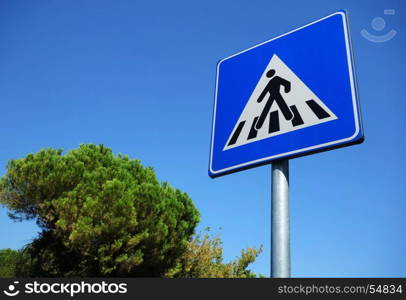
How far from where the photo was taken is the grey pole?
1.44 meters

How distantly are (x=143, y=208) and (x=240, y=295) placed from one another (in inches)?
394

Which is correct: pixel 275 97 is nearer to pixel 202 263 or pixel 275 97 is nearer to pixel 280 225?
pixel 280 225

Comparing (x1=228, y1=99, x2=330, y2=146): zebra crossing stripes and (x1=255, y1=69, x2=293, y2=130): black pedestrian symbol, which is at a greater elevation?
(x1=255, y1=69, x2=293, y2=130): black pedestrian symbol

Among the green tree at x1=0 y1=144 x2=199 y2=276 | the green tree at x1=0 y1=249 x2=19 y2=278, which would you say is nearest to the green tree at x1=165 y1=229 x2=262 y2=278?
the green tree at x1=0 y1=144 x2=199 y2=276

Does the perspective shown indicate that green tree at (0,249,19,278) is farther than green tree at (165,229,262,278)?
Yes

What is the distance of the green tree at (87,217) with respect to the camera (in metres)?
12.6

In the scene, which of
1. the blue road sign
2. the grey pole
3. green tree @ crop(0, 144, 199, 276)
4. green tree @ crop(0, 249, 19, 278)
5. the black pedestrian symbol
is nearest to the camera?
the grey pole

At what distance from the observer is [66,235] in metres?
13.1

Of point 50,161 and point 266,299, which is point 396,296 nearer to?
point 266,299

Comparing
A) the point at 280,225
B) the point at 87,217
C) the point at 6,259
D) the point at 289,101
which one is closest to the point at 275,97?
the point at 289,101

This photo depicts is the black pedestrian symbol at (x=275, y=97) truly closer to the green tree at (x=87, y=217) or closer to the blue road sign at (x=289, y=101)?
the blue road sign at (x=289, y=101)

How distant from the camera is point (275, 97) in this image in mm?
1893

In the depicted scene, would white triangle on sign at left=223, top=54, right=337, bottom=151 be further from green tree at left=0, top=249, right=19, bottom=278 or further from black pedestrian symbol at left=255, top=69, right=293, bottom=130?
green tree at left=0, top=249, right=19, bottom=278

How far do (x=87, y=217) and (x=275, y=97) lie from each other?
11.8m
